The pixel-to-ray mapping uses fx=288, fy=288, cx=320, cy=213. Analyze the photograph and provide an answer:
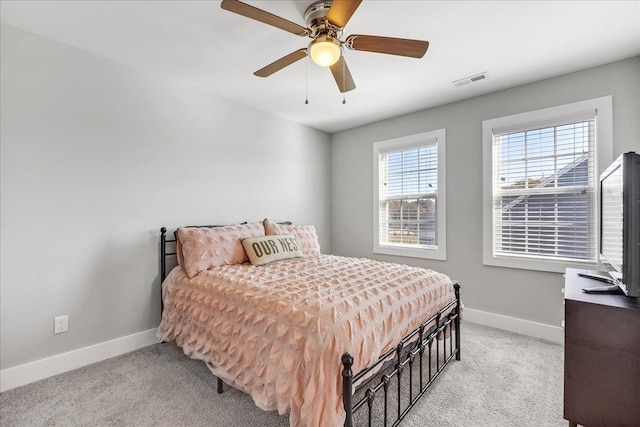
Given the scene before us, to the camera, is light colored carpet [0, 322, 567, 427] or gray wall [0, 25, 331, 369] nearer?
light colored carpet [0, 322, 567, 427]

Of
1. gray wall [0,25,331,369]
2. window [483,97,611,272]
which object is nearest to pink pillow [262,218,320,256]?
gray wall [0,25,331,369]

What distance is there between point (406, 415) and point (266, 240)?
1861mm

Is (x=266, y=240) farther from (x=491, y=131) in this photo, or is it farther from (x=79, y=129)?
(x=491, y=131)

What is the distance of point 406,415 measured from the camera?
5.81ft

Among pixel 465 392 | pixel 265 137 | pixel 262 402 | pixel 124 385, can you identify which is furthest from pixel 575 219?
pixel 124 385

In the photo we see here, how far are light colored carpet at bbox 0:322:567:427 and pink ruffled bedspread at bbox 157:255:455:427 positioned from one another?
209 millimetres

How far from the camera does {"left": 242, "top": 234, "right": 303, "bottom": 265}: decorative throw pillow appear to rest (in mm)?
2773

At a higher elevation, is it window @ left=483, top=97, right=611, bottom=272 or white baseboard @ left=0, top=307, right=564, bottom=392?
window @ left=483, top=97, right=611, bottom=272

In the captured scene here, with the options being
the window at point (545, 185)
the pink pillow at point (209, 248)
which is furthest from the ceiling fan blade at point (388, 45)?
the pink pillow at point (209, 248)

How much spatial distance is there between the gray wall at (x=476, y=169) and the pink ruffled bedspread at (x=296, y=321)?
115 centimetres

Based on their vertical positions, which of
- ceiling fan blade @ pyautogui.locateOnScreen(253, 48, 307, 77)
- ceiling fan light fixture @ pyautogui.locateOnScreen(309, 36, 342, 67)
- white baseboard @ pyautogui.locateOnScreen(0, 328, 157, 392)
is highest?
ceiling fan blade @ pyautogui.locateOnScreen(253, 48, 307, 77)

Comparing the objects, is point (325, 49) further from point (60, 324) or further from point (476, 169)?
point (60, 324)

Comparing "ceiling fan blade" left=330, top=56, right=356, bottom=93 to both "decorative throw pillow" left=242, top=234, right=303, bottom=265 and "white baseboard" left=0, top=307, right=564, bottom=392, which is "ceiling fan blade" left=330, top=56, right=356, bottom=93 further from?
"white baseboard" left=0, top=307, right=564, bottom=392

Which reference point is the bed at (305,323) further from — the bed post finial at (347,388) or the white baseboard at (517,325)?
the white baseboard at (517,325)
